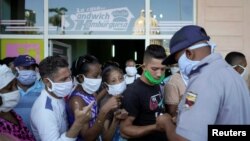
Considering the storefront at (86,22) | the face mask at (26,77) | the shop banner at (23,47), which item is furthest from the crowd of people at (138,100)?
the shop banner at (23,47)

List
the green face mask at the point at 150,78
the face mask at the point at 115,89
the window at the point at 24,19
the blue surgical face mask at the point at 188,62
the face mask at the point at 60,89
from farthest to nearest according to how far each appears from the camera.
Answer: the window at the point at 24,19
the face mask at the point at 115,89
the green face mask at the point at 150,78
the face mask at the point at 60,89
the blue surgical face mask at the point at 188,62

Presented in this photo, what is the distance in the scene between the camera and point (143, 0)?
7.78 metres

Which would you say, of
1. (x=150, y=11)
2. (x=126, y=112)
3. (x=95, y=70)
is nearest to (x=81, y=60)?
(x=95, y=70)

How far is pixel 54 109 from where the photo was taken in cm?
292

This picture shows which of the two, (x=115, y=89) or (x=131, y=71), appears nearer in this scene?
(x=115, y=89)

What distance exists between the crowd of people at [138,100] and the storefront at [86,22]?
3.67m

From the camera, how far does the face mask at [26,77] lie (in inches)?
192

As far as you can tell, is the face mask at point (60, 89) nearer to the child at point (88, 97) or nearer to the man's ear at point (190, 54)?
the child at point (88, 97)

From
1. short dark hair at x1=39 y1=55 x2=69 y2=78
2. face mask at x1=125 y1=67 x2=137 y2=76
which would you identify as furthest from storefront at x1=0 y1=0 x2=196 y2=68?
short dark hair at x1=39 y1=55 x2=69 y2=78

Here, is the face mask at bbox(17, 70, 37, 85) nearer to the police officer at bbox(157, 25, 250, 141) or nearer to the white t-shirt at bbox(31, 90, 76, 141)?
the white t-shirt at bbox(31, 90, 76, 141)

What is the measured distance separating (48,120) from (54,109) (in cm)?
15

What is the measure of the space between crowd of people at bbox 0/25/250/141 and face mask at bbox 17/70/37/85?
1184 mm

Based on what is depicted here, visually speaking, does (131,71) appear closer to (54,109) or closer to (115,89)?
(115,89)

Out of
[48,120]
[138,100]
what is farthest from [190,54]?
[48,120]
